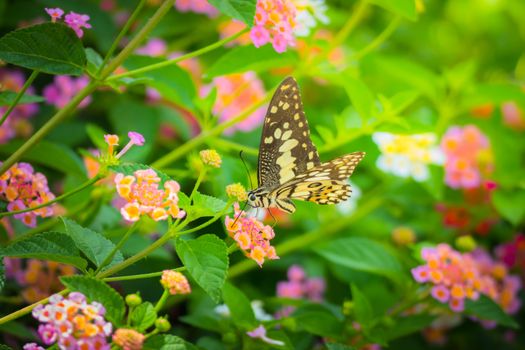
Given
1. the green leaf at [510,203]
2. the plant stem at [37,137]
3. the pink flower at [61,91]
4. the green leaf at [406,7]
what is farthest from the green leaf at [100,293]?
the green leaf at [510,203]

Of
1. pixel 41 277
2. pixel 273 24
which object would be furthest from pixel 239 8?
pixel 41 277

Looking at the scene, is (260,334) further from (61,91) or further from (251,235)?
(61,91)

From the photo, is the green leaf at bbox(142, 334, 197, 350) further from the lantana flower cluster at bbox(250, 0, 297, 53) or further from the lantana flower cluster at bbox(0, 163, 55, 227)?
the lantana flower cluster at bbox(250, 0, 297, 53)

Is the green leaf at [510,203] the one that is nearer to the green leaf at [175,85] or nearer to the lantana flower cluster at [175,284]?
the green leaf at [175,85]

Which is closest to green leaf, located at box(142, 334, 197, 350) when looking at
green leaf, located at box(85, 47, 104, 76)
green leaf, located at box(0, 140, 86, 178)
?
green leaf, located at box(85, 47, 104, 76)

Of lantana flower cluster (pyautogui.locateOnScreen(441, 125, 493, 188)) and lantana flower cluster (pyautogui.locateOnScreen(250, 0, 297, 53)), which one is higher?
lantana flower cluster (pyautogui.locateOnScreen(250, 0, 297, 53))
